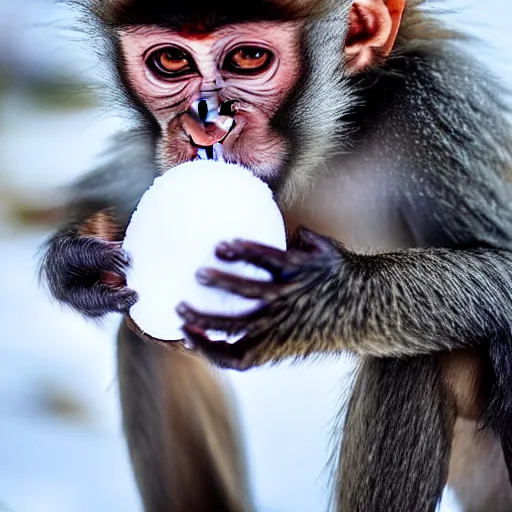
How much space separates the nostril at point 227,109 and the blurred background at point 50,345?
27cm

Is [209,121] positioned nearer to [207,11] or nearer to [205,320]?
[207,11]

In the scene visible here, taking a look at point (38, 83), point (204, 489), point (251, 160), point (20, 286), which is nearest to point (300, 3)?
point (251, 160)

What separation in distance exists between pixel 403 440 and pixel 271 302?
0.25 meters

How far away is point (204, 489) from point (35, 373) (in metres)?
0.32

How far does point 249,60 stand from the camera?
1.07m

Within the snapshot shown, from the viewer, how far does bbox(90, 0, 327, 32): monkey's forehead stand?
1010mm

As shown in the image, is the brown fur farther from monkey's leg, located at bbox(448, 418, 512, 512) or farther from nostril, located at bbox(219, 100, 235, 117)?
monkey's leg, located at bbox(448, 418, 512, 512)

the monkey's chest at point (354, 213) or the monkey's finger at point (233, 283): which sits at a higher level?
the monkey's chest at point (354, 213)

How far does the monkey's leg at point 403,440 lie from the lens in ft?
3.44

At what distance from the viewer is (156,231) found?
953mm

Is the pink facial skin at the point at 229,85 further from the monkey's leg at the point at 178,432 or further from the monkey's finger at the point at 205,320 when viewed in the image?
the monkey's leg at the point at 178,432

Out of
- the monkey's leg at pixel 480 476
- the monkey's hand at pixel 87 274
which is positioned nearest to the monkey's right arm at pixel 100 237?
the monkey's hand at pixel 87 274

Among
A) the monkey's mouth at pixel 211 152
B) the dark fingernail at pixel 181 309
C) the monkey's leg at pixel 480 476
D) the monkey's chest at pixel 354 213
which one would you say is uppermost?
the monkey's mouth at pixel 211 152

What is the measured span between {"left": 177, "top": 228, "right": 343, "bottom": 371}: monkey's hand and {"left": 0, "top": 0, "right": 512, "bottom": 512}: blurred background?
0.91ft
